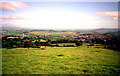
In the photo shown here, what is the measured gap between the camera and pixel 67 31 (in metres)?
13.5

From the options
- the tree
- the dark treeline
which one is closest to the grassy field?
the dark treeline

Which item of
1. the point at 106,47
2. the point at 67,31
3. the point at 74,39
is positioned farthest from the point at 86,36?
the point at 106,47

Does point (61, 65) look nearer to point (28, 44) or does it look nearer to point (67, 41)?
point (67, 41)

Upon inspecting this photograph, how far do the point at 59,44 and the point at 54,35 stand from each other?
3093 millimetres

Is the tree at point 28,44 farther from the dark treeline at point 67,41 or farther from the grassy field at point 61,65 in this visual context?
the grassy field at point 61,65

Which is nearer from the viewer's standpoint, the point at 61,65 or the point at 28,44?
the point at 61,65

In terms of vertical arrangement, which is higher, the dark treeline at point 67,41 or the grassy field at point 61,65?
the dark treeline at point 67,41

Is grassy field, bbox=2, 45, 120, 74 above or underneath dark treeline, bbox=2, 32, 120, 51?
underneath

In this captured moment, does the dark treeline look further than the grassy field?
Yes

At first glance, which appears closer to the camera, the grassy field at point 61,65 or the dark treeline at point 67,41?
the grassy field at point 61,65

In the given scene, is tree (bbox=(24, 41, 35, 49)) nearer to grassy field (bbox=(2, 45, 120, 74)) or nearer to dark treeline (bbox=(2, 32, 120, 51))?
dark treeline (bbox=(2, 32, 120, 51))

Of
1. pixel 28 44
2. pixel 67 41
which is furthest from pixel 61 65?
pixel 28 44

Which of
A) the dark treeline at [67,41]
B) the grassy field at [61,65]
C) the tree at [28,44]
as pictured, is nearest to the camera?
the grassy field at [61,65]

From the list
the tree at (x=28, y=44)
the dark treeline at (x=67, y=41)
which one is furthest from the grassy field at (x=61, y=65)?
the tree at (x=28, y=44)
